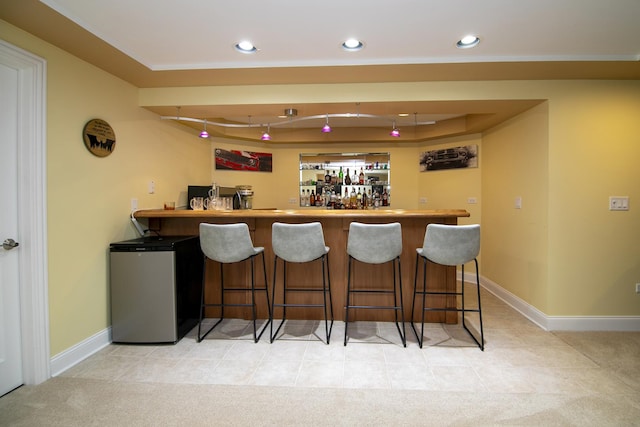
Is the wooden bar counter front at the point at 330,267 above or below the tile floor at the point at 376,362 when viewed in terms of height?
above

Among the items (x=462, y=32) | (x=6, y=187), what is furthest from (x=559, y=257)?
(x=6, y=187)

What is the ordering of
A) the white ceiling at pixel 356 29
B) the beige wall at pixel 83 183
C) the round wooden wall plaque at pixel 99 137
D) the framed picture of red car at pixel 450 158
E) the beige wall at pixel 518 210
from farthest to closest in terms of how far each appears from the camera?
the framed picture of red car at pixel 450 158
the beige wall at pixel 518 210
the round wooden wall plaque at pixel 99 137
the beige wall at pixel 83 183
the white ceiling at pixel 356 29

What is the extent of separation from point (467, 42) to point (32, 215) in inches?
133

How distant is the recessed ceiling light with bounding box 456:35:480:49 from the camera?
232 centimetres

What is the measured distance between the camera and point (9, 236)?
2.09 meters

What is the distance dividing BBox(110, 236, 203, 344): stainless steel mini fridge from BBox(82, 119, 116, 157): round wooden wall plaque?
0.81 m

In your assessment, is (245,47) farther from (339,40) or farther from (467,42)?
(467,42)

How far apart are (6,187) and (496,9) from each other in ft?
11.1

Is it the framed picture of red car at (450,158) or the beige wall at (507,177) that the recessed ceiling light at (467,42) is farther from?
the framed picture of red car at (450,158)

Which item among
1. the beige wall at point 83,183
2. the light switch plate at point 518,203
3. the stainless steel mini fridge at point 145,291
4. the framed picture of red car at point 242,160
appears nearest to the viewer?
the beige wall at point 83,183

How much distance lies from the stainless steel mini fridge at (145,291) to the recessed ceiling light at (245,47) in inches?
67.1

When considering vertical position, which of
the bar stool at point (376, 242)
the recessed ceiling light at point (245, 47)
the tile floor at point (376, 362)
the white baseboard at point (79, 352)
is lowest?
the tile floor at point (376, 362)

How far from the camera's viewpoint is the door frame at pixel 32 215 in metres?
2.11

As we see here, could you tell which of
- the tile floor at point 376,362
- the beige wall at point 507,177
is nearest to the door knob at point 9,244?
the beige wall at point 507,177
